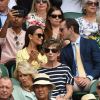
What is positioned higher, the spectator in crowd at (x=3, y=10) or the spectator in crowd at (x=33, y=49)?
the spectator in crowd at (x=3, y=10)

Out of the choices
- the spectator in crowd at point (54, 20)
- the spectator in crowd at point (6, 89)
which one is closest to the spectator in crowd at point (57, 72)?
the spectator in crowd at point (6, 89)

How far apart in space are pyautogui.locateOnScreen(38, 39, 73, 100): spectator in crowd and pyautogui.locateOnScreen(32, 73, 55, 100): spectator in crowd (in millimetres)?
550

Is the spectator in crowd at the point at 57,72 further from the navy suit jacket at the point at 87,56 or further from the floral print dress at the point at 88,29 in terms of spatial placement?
the floral print dress at the point at 88,29

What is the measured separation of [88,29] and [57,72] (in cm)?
175

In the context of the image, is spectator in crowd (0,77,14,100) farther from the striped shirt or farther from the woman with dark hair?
the woman with dark hair

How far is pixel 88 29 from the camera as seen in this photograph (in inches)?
408

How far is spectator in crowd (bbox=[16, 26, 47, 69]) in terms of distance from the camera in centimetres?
905

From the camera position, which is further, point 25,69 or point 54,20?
point 54,20

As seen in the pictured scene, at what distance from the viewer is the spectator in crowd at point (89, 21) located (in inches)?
407

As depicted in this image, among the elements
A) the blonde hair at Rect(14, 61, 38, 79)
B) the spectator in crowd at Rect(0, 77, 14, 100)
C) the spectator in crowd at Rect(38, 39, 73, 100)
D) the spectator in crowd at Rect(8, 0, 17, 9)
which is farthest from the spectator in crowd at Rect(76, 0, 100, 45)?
the spectator in crowd at Rect(0, 77, 14, 100)

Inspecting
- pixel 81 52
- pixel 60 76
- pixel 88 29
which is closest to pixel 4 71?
pixel 60 76

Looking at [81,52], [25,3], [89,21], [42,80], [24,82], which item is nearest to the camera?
[42,80]

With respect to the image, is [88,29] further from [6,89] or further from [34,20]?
[6,89]

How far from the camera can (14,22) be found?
959cm
